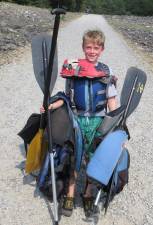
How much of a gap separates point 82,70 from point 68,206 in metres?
1.23

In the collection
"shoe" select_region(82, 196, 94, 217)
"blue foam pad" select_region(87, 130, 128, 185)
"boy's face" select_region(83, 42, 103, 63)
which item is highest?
"boy's face" select_region(83, 42, 103, 63)

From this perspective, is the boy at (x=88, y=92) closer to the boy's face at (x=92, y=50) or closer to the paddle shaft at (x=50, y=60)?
the boy's face at (x=92, y=50)

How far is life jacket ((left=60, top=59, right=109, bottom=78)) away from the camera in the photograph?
183 inches

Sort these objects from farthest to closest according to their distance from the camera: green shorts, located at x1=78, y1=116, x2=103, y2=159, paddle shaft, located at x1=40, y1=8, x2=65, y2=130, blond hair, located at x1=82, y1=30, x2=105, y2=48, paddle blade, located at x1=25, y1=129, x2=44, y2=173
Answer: paddle blade, located at x1=25, y1=129, x2=44, y2=173 < green shorts, located at x1=78, y1=116, x2=103, y2=159 < blond hair, located at x1=82, y1=30, x2=105, y2=48 < paddle shaft, located at x1=40, y1=8, x2=65, y2=130

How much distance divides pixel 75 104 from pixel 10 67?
6.86 meters

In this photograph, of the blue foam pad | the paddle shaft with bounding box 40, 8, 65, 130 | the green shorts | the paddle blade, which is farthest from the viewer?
the paddle blade

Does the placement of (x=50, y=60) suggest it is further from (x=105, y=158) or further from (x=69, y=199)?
(x=69, y=199)

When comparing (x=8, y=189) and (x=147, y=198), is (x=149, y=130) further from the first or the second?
(x=8, y=189)

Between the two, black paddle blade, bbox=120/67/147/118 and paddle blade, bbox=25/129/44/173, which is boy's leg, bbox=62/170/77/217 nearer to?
paddle blade, bbox=25/129/44/173

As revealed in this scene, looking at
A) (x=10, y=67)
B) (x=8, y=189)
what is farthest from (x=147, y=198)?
(x=10, y=67)

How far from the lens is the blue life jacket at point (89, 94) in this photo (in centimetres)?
467

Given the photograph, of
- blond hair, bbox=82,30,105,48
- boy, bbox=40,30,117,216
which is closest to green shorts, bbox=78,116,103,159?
Result: boy, bbox=40,30,117,216

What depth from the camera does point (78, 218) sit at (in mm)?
4586

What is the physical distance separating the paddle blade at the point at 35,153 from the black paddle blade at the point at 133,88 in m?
0.87
